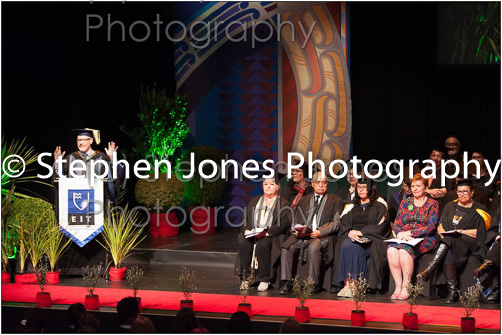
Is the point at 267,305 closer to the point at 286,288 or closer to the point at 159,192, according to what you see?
the point at 286,288

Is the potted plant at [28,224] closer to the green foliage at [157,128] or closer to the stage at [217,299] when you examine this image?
the stage at [217,299]

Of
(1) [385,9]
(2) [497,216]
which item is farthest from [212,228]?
(2) [497,216]

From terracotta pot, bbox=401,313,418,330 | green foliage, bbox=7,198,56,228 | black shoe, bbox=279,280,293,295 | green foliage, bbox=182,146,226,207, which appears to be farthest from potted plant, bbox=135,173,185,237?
terracotta pot, bbox=401,313,418,330

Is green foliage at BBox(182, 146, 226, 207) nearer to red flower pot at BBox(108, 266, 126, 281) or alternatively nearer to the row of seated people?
the row of seated people

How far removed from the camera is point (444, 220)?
8469 millimetres

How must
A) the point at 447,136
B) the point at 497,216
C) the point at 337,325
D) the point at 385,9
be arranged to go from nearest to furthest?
1. the point at 337,325
2. the point at 497,216
3. the point at 447,136
4. the point at 385,9

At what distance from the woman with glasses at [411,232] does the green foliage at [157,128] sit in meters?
4.20

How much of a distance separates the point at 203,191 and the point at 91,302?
→ 4308 mm

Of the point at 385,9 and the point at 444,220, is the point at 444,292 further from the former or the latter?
the point at 385,9

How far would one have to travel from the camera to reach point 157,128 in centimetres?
1170

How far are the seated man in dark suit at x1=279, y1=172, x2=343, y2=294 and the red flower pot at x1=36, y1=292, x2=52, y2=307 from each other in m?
2.24

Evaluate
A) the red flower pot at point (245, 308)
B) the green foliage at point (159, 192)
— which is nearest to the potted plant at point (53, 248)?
the green foliage at point (159, 192)

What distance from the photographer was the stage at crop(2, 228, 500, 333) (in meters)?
7.29

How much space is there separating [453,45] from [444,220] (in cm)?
355
